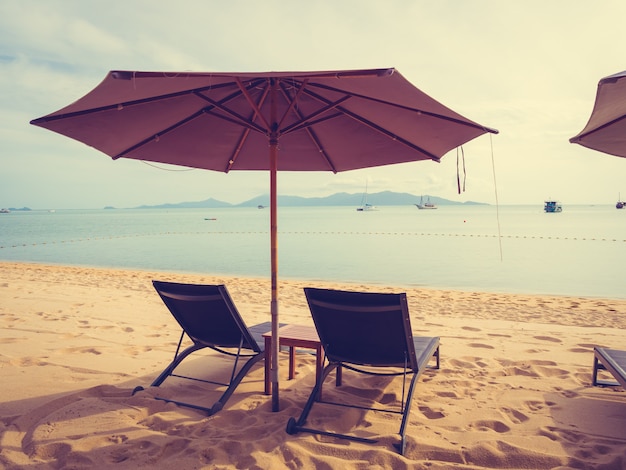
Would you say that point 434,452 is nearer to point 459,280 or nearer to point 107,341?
point 107,341

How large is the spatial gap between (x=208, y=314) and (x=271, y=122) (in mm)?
1426

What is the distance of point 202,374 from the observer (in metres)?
3.95

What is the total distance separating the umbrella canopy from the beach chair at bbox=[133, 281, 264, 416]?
9.04 ft

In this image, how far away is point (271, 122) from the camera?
3061 millimetres

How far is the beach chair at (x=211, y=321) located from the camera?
3.16 metres

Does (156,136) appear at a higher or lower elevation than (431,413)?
higher

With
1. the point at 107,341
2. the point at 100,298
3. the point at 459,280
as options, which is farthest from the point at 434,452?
the point at 459,280

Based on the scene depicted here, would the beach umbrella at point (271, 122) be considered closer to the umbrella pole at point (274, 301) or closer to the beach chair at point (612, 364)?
the umbrella pole at point (274, 301)

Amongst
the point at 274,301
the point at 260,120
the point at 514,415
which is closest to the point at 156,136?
the point at 260,120

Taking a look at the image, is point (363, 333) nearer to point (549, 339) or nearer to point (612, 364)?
point (612, 364)

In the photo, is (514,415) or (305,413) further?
(514,415)

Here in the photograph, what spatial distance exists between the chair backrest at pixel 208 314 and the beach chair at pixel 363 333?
59 centimetres

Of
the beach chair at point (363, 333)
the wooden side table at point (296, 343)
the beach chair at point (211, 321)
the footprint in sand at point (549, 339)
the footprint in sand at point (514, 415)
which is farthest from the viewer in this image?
the footprint in sand at point (549, 339)

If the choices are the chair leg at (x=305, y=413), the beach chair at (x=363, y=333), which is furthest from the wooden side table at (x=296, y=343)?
the beach chair at (x=363, y=333)
